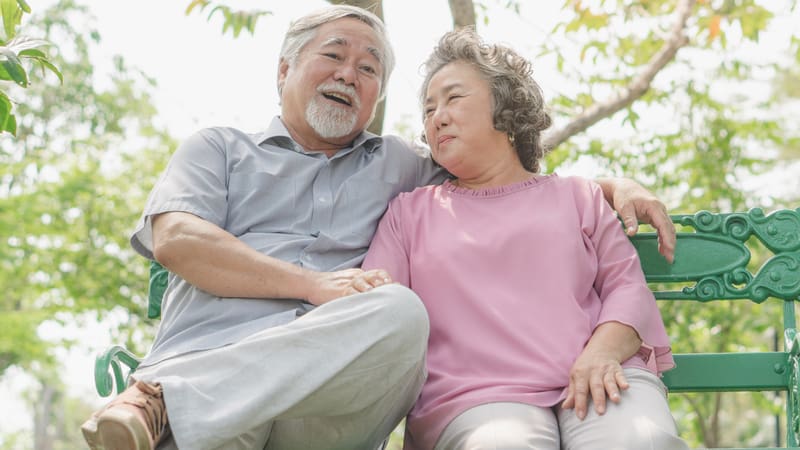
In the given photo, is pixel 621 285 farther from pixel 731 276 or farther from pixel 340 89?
pixel 340 89

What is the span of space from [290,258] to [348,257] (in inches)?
7.0

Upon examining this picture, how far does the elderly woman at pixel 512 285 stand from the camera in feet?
8.11

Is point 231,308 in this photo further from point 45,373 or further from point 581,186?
point 45,373

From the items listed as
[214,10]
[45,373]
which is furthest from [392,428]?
[45,373]

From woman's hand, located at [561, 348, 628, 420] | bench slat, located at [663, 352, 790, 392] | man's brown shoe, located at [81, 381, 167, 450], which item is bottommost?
bench slat, located at [663, 352, 790, 392]

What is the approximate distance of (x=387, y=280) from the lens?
8.09 ft

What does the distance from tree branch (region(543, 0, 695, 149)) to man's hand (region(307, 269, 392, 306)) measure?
9.69 feet

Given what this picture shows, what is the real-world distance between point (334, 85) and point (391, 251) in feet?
2.03

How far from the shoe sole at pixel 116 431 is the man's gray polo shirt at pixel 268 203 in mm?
504

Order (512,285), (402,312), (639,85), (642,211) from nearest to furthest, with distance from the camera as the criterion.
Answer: (402,312) → (512,285) → (642,211) → (639,85)

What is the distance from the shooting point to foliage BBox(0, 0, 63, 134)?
7.44 ft

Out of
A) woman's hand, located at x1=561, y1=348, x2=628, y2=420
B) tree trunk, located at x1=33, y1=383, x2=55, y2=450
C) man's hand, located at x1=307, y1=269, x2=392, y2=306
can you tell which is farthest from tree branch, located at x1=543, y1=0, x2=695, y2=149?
tree trunk, located at x1=33, y1=383, x2=55, y2=450

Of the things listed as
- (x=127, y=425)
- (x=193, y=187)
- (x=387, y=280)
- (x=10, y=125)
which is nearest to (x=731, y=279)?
(x=387, y=280)

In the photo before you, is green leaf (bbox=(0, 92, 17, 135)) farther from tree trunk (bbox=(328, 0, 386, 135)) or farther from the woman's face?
tree trunk (bbox=(328, 0, 386, 135))
